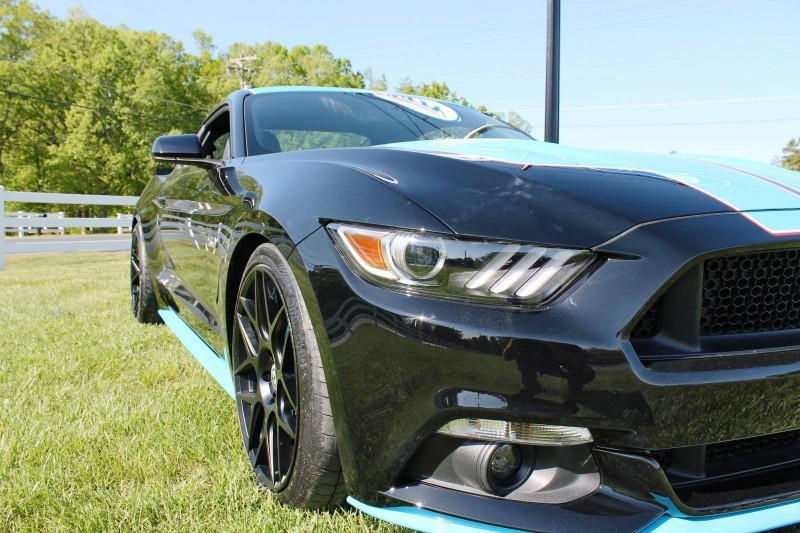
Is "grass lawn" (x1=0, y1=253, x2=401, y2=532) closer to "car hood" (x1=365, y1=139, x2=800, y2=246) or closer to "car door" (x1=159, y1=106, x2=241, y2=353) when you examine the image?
"car door" (x1=159, y1=106, x2=241, y2=353)

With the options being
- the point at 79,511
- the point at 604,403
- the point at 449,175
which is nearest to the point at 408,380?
the point at 604,403

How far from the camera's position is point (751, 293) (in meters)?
1.40

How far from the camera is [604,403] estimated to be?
3.98 ft

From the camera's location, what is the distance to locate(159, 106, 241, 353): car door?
2.35m

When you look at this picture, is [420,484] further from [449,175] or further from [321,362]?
[449,175]

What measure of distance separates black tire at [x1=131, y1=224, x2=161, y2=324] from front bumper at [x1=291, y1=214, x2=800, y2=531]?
317 cm

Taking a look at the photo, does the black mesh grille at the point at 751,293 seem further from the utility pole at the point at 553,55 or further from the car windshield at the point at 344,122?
the utility pole at the point at 553,55

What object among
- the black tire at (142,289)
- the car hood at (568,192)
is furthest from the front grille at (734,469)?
the black tire at (142,289)

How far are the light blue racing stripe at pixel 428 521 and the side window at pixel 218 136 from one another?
1908 millimetres

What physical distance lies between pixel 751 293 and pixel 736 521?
49 centimetres

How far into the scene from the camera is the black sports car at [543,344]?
1.23 meters

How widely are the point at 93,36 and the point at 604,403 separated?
161 feet

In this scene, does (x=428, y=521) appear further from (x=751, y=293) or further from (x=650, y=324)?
(x=751, y=293)

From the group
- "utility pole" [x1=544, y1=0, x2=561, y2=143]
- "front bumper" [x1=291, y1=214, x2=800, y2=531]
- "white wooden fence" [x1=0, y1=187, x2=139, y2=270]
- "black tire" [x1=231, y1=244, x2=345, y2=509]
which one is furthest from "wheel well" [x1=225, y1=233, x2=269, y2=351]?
"white wooden fence" [x1=0, y1=187, x2=139, y2=270]
